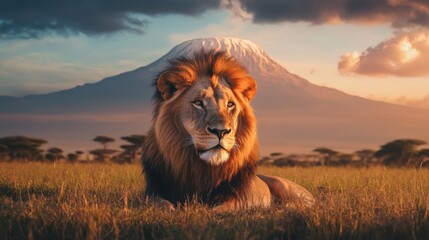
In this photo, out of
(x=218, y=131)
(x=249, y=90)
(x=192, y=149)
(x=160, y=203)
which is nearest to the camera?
(x=218, y=131)

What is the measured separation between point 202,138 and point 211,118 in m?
0.20

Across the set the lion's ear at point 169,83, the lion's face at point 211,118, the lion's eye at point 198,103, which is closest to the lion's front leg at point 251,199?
the lion's face at point 211,118

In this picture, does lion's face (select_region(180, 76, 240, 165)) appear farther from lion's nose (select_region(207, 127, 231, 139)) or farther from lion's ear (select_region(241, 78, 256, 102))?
lion's ear (select_region(241, 78, 256, 102))

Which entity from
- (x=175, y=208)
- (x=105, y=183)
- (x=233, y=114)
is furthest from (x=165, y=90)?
(x=105, y=183)

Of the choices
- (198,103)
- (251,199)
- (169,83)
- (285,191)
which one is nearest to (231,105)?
(198,103)

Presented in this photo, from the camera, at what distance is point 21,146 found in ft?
91.0

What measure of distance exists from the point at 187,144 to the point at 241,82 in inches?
35.0

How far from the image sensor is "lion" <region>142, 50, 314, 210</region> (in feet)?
19.4

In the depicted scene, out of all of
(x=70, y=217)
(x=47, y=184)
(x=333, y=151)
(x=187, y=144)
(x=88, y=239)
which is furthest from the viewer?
(x=333, y=151)

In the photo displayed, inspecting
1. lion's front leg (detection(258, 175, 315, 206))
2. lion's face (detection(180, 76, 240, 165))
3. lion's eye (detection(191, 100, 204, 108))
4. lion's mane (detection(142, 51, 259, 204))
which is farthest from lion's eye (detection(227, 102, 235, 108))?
lion's front leg (detection(258, 175, 315, 206))

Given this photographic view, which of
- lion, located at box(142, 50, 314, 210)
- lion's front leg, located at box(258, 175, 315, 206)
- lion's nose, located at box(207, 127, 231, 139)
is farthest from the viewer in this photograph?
lion's front leg, located at box(258, 175, 315, 206)

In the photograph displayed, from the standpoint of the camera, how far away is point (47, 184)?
389 inches

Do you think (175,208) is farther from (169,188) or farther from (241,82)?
(241,82)

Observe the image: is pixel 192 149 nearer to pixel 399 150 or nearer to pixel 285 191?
pixel 285 191
